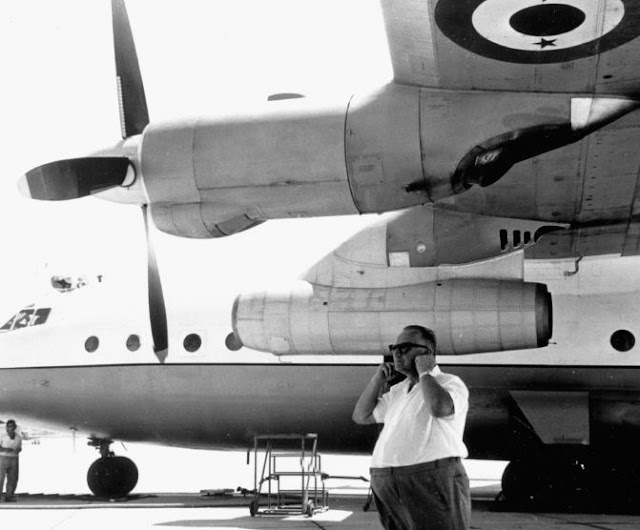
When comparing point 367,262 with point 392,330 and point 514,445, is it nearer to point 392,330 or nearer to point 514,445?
point 392,330

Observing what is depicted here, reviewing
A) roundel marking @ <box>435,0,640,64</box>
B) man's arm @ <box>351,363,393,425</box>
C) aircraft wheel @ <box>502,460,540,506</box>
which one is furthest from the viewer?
aircraft wheel @ <box>502,460,540,506</box>

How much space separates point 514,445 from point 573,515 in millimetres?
1674

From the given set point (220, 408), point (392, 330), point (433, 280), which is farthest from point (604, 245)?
point (220, 408)

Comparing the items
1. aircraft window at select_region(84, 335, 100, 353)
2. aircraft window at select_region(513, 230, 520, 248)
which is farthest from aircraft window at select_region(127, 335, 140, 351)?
aircraft window at select_region(513, 230, 520, 248)

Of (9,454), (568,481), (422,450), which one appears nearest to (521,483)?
(568,481)

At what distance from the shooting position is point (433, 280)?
428 inches

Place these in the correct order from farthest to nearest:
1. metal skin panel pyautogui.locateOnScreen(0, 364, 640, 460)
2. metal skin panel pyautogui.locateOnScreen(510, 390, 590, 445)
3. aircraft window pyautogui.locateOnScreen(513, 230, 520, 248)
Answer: metal skin panel pyautogui.locateOnScreen(0, 364, 640, 460)
metal skin panel pyautogui.locateOnScreen(510, 390, 590, 445)
aircraft window pyautogui.locateOnScreen(513, 230, 520, 248)

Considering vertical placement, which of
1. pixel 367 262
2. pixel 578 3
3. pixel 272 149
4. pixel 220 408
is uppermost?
pixel 578 3

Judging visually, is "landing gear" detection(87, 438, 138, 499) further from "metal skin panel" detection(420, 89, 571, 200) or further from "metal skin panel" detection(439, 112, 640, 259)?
"metal skin panel" detection(420, 89, 571, 200)

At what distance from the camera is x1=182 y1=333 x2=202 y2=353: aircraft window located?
14.0 meters

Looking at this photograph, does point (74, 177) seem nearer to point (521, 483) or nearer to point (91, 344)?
point (91, 344)

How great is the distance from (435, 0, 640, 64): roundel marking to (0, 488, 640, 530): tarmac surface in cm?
499

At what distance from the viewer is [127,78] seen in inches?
390

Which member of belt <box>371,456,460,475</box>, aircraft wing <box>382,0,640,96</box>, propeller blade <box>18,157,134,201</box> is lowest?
belt <box>371,456,460,475</box>
